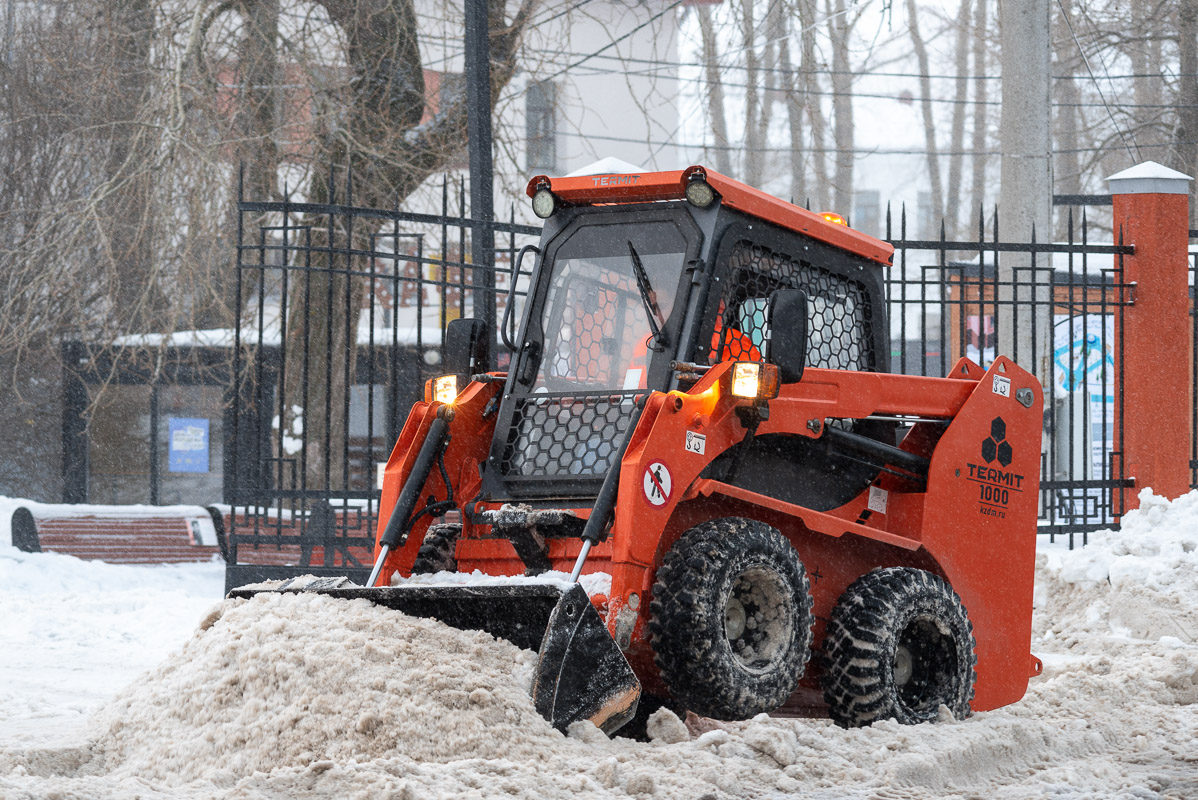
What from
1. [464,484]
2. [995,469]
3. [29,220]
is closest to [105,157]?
[29,220]

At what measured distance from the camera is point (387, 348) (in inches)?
629

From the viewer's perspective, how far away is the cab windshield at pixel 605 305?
5559 mm

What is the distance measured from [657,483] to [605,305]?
4.12 feet

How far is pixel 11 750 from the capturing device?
4684mm

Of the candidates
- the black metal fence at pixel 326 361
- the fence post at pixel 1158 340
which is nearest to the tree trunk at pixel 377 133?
the black metal fence at pixel 326 361

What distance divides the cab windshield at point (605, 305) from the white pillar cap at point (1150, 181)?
6.83m

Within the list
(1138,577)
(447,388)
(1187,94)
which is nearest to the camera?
(447,388)

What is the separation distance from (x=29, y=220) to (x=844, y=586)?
48.8 ft

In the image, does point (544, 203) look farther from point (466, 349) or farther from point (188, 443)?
point (188, 443)

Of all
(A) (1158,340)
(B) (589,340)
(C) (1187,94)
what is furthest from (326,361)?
(C) (1187,94)

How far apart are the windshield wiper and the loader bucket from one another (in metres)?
1.26

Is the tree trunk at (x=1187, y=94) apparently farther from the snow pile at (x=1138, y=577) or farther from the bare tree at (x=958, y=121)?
the snow pile at (x=1138, y=577)

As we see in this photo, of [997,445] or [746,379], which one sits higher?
[746,379]

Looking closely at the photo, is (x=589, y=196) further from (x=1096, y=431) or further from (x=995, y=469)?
(x=1096, y=431)
